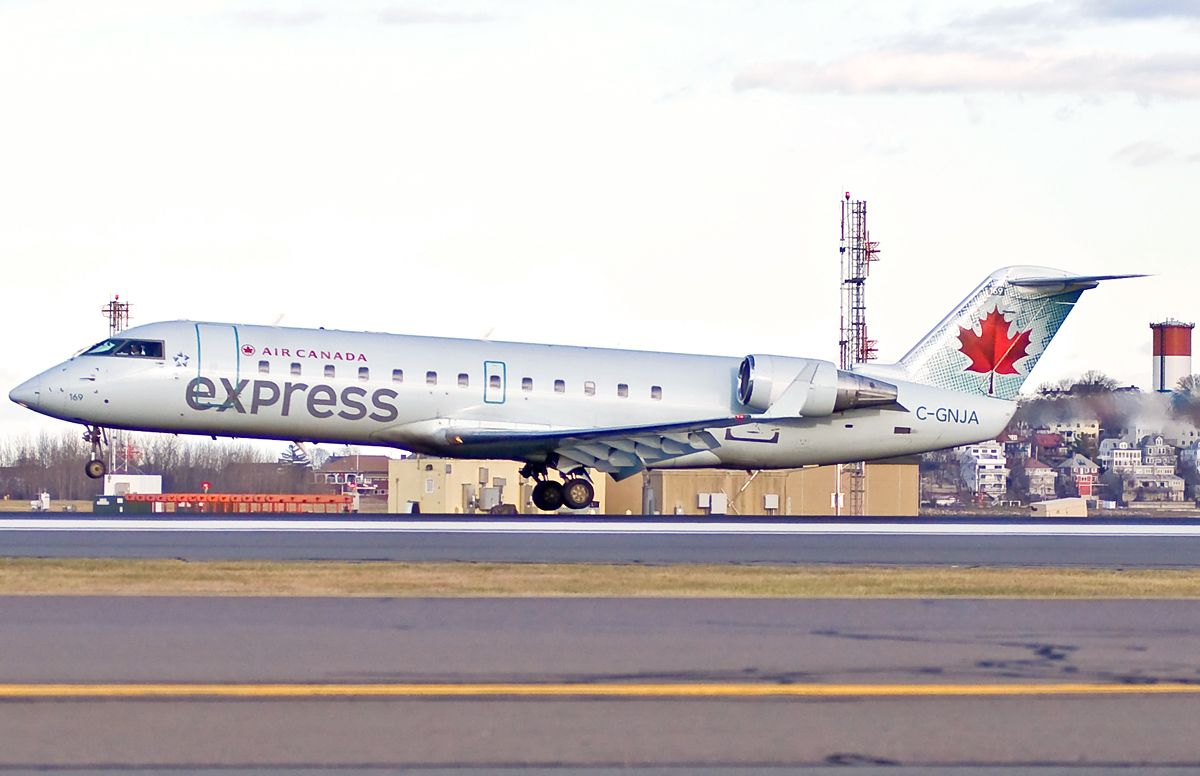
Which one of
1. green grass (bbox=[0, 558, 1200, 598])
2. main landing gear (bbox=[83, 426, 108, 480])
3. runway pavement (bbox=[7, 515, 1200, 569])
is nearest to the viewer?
green grass (bbox=[0, 558, 1200, 598])

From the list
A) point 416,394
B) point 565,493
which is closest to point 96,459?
point 416,394

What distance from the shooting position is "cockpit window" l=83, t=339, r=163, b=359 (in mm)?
29125

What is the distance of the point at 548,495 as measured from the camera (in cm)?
3108

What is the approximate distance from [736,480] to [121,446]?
22937 millimetres

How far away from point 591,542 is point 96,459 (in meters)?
14.6

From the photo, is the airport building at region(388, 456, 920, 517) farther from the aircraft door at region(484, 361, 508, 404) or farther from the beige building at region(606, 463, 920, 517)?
the aircraft door at region(484, 361, 508, 404)

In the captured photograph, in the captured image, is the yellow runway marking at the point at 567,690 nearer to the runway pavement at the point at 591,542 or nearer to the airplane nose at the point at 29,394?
the runway pavement at the point at 591,542

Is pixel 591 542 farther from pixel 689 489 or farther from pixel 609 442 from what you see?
pixel 689 489

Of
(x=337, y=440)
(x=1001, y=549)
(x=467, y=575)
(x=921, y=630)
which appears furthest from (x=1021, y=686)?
(x=337, y=440)

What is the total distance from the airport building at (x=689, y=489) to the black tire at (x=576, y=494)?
13.7 m

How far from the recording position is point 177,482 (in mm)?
47250

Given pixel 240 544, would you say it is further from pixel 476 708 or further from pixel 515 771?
pixel 515 771

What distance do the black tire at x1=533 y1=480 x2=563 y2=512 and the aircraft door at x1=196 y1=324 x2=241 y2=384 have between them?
612 centimetres

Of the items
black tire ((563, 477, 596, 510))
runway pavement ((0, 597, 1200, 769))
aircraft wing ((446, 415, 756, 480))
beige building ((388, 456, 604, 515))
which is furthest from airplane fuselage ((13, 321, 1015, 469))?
runway pavement ((0, 597, 1200, 769))
